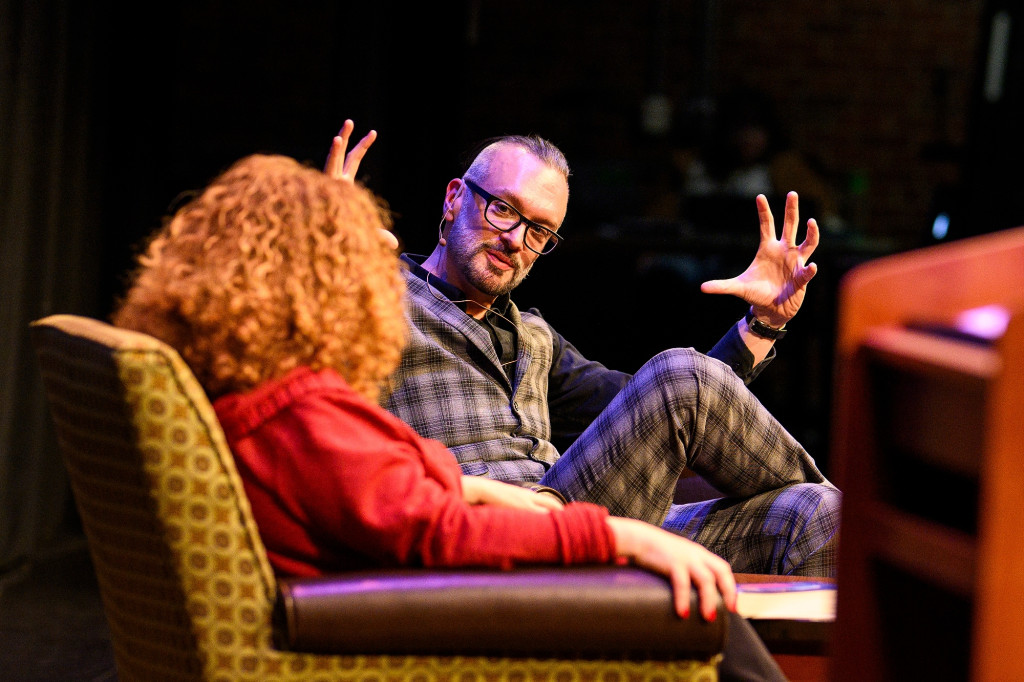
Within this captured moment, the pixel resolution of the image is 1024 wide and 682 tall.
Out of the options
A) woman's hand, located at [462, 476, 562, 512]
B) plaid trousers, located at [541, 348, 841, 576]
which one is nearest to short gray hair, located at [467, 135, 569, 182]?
plaid trousers, located at [541, 348, 841, 576]

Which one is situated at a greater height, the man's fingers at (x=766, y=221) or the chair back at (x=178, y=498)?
the man's fingers at (x=766, y=221)

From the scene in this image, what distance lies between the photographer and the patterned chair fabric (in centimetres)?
97

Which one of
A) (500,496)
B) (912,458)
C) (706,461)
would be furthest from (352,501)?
(706,461)

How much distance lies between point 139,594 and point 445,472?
0.33 meters

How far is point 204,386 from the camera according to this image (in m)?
1.09

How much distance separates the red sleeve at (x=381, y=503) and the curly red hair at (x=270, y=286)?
0.07 meters

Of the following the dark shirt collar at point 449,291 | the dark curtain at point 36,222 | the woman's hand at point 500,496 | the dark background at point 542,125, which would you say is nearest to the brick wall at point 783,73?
the dark background at point 542,125

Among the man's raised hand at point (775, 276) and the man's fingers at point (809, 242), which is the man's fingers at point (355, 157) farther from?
the man's fingers at point (809, 242)

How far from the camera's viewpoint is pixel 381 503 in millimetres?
1003

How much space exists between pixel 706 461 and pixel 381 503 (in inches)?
30.5

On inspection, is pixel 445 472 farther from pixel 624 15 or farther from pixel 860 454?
pixel 624 15

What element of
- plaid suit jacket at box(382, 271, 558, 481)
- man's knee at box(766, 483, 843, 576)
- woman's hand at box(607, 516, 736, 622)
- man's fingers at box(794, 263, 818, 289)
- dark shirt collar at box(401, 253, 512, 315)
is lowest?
man's knee at box(766, 483, 843, 576)

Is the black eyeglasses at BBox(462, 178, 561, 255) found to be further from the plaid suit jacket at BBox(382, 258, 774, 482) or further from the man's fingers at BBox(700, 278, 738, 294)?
the man's fingers at BBox(700, 278, 738, 294)

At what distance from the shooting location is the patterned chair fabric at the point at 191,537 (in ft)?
3.18
